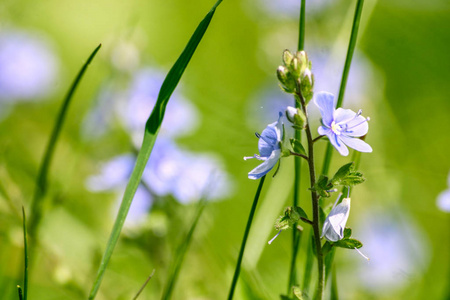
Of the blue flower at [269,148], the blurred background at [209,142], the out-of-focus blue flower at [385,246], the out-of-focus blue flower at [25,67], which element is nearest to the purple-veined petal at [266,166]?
the blue flower at [269,148]

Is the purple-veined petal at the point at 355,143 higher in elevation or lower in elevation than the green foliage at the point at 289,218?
higher

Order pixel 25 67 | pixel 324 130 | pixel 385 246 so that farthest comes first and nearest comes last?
pixel 25 67 → pixel 385 246 → pixel 324 130

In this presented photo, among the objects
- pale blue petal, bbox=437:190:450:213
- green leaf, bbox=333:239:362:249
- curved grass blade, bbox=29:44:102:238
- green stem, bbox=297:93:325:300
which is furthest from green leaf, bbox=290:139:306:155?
curved grass blade, bbox=29:44:102:238

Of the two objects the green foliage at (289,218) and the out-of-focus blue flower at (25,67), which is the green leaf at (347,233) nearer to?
the green foliage at (289,218)

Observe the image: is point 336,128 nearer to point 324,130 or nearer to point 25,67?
point 324,130

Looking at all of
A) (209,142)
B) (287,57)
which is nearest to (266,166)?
(287,57)

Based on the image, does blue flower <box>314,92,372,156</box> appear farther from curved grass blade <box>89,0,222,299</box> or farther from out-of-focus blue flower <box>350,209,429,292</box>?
out-of-focus blue flower <box>350,209,429,292</box>

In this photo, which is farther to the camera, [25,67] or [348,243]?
[25,67]
